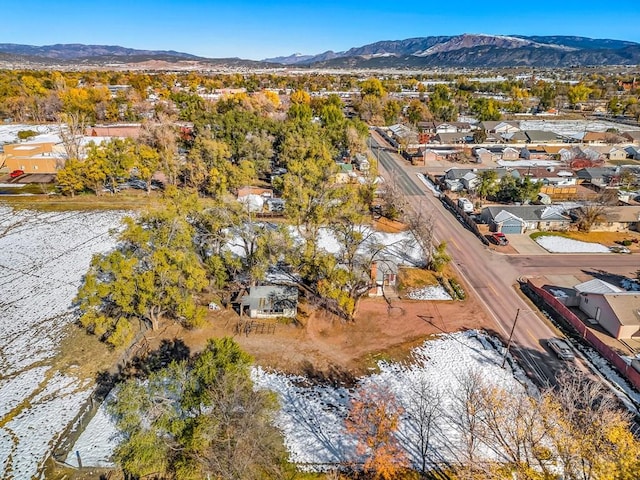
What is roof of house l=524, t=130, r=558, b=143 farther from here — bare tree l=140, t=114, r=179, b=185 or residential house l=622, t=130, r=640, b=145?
bare tree l=140, t=114, r=179, b=185

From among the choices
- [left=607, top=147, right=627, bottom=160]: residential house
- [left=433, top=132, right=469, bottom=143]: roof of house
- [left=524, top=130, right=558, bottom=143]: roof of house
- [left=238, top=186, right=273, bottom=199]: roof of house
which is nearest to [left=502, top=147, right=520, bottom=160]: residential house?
[left=524, top=130, right=558, bottom=143]: roof of house

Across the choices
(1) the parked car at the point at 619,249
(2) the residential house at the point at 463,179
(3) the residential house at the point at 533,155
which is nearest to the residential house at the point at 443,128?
(3) the residential house at the point at 533,155

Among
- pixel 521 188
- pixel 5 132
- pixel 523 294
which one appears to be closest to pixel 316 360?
pixel 523 294

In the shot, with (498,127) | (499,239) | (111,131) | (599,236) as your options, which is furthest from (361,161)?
(111,131)

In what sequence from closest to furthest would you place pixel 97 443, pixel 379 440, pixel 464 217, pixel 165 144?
pixel 379 440, pixel 97 443, pixel 464 217, pixel 165 144

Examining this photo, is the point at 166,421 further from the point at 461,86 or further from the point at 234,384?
the point at 461,86

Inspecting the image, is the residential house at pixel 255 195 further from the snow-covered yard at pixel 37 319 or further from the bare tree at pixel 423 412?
the bare tree at pixel 423 412

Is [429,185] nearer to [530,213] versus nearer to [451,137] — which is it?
[530,213]
